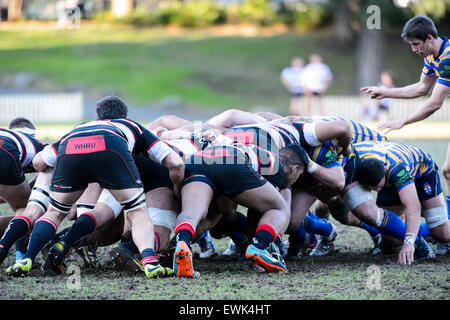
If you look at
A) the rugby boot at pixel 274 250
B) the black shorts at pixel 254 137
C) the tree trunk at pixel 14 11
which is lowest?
the rugby boot at pixel 274 250

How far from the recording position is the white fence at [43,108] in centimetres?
2158

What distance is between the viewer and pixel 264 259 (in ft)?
15.9

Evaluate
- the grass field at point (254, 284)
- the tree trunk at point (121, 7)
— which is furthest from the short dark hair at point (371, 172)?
the tree trunk at point (121, 7)

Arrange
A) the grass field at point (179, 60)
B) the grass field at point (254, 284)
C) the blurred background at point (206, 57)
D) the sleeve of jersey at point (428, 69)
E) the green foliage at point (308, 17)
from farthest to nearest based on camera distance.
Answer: the green foliage at point (308, 17), the grass field at point (179, 60), the blurred background at point (206, 57), the sleeve of jersey at point (428, 69), the grass field at point (254, 284)

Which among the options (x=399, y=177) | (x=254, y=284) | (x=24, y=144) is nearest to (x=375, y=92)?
(x=399, y=177)

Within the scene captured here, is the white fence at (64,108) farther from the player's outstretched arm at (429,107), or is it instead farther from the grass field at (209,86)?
the player's outstretched arm at (429,107)

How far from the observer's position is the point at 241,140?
5504 millimetres

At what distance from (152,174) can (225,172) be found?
31.0 inches

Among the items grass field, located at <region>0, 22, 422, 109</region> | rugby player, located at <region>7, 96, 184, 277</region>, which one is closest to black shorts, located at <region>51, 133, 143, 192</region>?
rugby player, located at <region>7, 96, 184, 277</region>

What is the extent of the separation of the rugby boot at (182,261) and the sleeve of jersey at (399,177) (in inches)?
81.4

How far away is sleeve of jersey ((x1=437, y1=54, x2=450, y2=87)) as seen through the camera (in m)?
6.12

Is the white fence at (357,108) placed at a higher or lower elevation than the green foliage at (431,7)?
lower
